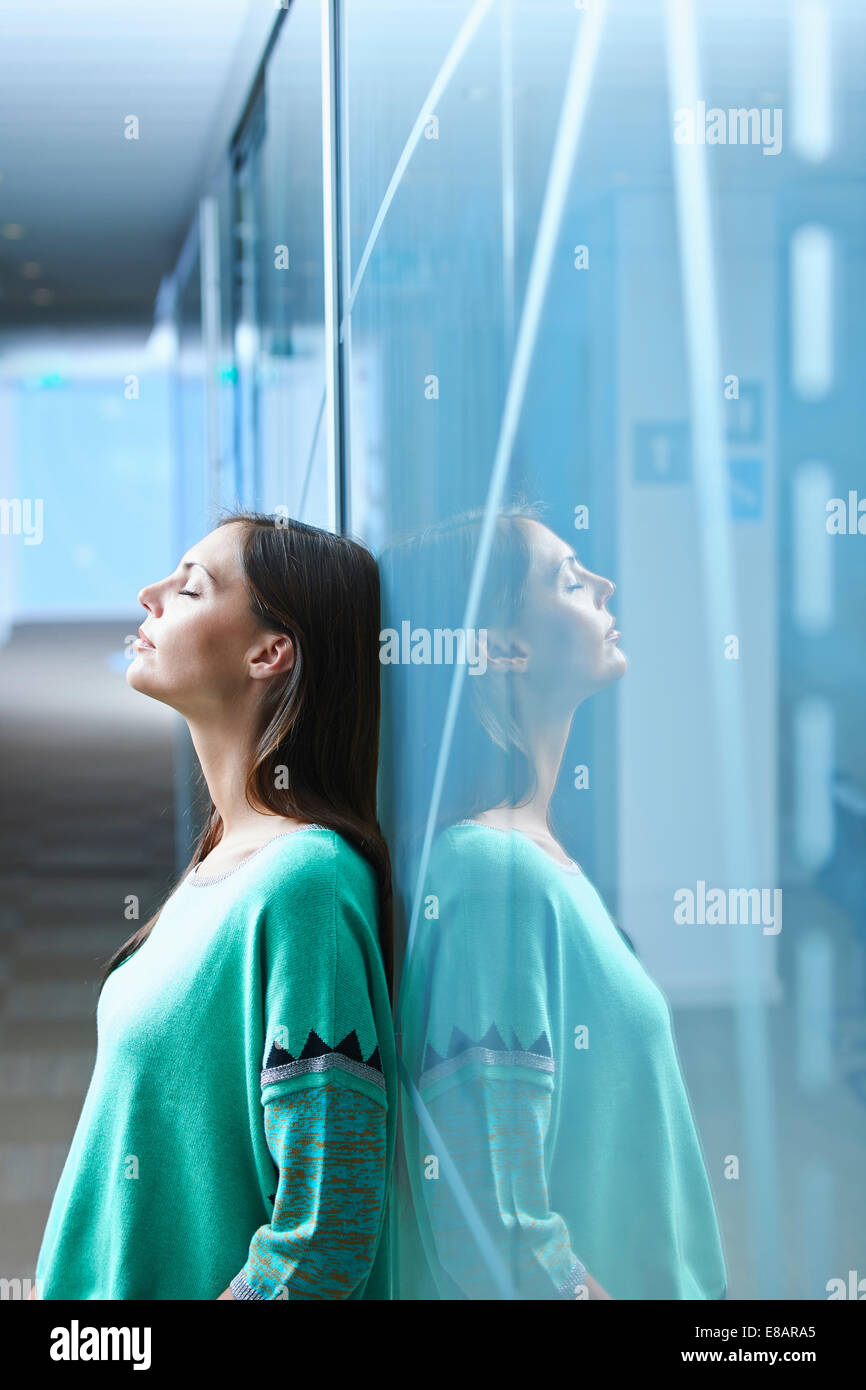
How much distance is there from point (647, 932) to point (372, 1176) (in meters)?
0.30

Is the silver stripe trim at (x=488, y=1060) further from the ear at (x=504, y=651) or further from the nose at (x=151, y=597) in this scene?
the nose at (x=151, y=597)

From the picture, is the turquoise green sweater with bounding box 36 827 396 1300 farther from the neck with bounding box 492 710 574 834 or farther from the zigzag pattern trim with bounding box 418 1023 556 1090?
the neck with bounding box 492 710 574 834

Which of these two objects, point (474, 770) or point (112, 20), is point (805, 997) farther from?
point (112, 20)

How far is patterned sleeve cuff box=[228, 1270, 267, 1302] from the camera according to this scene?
82 centimetres

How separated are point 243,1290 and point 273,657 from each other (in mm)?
473

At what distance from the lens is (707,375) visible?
2.20 feet

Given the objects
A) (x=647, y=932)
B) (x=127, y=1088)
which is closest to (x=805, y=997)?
(x=647, y=932)

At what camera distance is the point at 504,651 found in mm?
765

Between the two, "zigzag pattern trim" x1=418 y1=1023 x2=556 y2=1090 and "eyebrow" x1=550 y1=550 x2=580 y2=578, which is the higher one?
"eyebrow" x1=550 y1=550 x2=580 y2=578

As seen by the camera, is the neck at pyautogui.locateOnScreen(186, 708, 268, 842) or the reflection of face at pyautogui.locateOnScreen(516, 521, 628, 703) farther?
the neck at pyautogui.locateOnScreen(186, 708, 268, 842)

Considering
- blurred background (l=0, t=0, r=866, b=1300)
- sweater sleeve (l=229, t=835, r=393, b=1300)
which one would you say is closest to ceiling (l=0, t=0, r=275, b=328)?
blurred background (l=0, t=0, r=866, b=1300)

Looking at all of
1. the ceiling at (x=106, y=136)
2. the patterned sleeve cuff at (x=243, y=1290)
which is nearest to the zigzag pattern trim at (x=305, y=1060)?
the patterned sleeve cuff at (x=243, y=1290)

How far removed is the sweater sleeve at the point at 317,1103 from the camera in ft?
2.67

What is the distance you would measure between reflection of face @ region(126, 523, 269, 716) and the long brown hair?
2 cm
